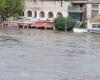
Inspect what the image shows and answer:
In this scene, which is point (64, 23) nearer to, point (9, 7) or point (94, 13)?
point (94, 13)

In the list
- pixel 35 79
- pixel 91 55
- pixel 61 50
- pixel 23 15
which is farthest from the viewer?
pixel 23 15

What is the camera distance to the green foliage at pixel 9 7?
292 ft

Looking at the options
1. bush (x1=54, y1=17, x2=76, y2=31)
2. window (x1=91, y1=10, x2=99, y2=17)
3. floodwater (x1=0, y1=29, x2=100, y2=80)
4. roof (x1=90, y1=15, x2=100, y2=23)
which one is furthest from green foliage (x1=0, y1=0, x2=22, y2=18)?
floodwater (x1=0, y1=29, x2=100, y2=80)

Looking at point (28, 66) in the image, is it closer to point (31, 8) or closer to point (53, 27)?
point (53, 27)

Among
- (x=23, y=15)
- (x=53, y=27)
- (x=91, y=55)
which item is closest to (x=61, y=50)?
(x=91, y=55)

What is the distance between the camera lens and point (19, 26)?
88750 millimetres

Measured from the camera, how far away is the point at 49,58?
4909 centimetres

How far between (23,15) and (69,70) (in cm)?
5323

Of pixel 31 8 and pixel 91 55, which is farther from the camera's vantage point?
pixel 31 8

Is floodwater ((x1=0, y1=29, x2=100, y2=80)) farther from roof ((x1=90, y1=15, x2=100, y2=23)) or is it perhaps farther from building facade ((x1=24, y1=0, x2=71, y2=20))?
building facade ((x1=24, y1=0, x2=71, y2=20))

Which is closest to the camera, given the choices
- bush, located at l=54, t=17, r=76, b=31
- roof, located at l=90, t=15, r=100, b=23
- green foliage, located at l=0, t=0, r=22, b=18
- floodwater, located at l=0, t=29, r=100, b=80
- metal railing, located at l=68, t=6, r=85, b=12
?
floodwater, located at l=0, t=29, r=100, b=80

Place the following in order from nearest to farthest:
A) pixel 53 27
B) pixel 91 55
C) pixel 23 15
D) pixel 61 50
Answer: pixel 91 55 → pixel 61 50 → pixel 53 27 → pixel 23 15

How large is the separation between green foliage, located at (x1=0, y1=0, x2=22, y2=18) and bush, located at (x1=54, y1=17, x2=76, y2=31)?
25.5ft

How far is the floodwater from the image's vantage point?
41.0 meters
